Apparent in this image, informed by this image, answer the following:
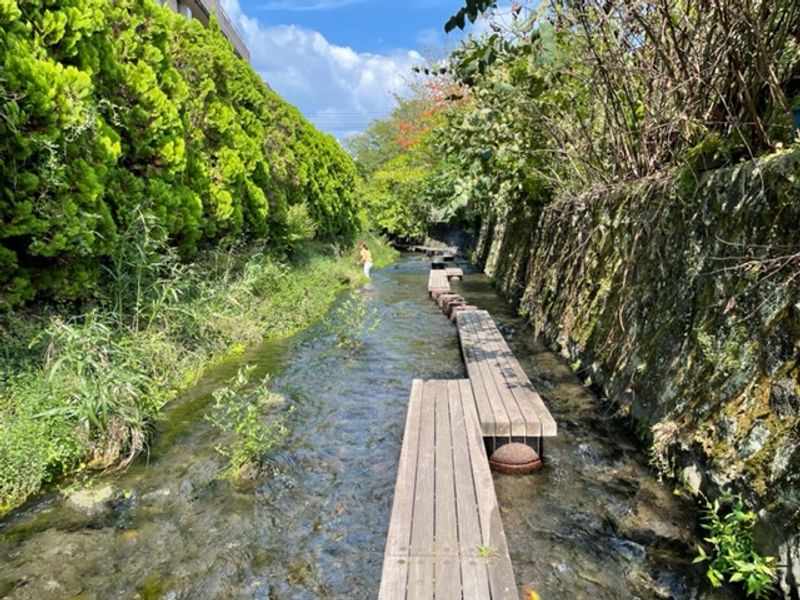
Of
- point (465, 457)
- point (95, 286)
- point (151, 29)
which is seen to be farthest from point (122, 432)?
point (151, 29)

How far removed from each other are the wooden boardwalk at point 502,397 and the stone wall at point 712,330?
87 cm

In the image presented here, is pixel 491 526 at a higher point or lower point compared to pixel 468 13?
lower

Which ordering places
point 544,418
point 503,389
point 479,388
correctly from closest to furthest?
point 544,418 < point 503,389 < point 479,388

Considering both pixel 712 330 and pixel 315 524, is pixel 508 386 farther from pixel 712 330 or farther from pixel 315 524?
pixel 315 524

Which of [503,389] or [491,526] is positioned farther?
[503,389]

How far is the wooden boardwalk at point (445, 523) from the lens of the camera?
249cm

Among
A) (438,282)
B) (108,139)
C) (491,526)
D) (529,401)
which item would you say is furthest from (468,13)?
(438,282)

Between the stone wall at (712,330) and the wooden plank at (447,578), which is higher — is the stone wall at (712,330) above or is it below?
above

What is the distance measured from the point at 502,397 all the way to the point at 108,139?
487 cm

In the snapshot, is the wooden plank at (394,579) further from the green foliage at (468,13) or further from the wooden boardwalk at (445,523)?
the green foliage at (468,13)

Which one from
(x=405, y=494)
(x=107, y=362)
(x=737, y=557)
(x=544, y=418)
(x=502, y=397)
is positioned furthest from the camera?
(x=502, y=397)

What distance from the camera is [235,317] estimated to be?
814cm

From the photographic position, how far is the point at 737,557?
282 cm

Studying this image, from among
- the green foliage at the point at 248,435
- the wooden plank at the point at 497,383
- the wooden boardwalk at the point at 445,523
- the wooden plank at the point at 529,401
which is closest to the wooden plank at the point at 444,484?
the wooden boardwalk at the point at 445,523
